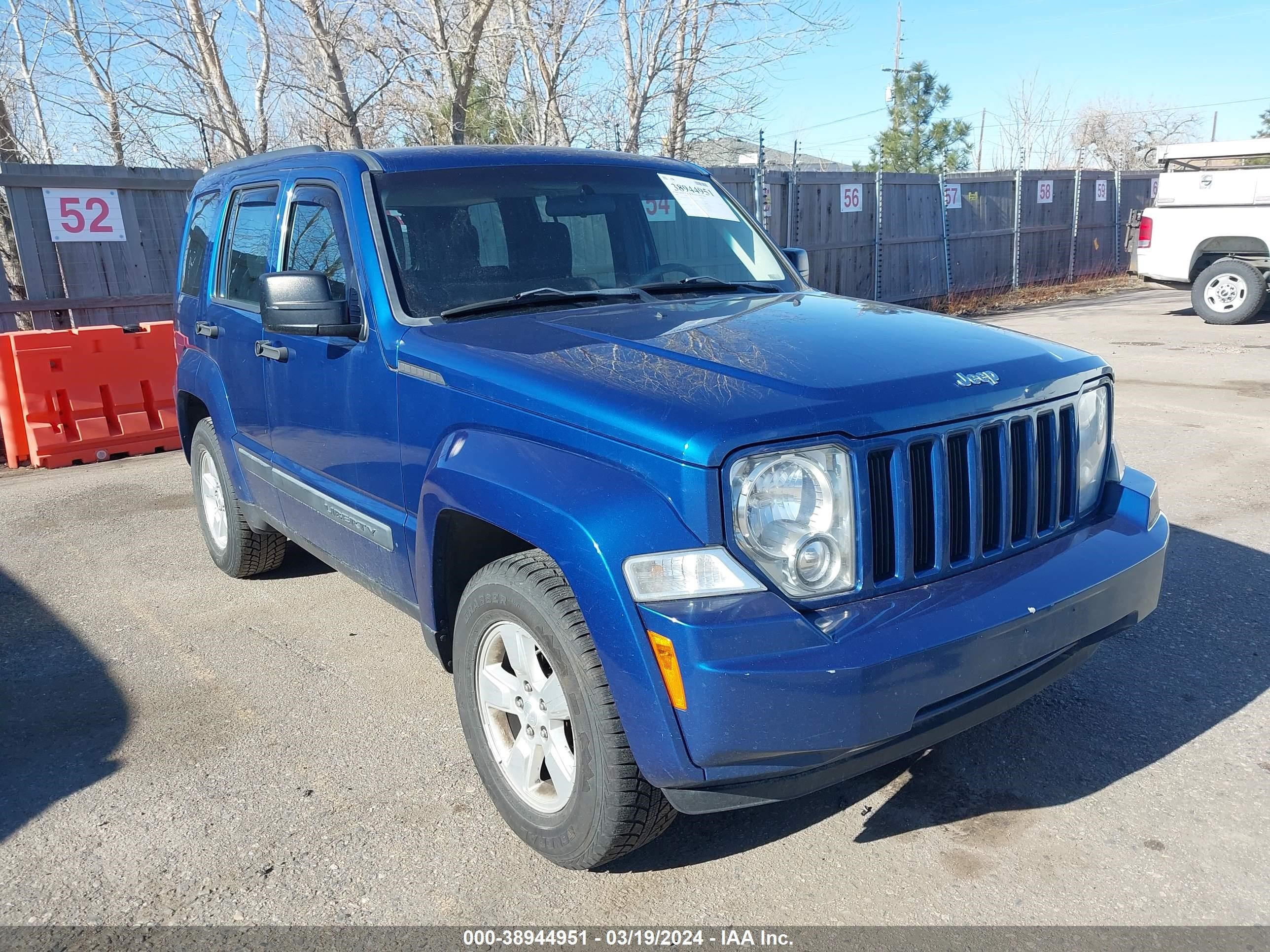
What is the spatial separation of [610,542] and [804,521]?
0.48 m

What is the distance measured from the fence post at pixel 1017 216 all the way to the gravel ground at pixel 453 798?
617 inches

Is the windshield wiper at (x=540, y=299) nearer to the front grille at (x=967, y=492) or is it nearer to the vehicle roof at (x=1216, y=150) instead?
the front grille at (x=967, y=492)

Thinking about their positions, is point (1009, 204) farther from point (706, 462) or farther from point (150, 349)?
point (706, 462)

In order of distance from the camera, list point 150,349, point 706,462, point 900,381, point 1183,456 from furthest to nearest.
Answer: point 150,349
point 1183,456
point 900,381
point 706,462

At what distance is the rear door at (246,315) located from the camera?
14.1 ft

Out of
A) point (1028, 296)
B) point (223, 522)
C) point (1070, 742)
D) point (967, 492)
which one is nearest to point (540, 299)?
point (967, 492)

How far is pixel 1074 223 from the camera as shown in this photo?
20.9 m

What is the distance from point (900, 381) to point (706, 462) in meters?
0.66

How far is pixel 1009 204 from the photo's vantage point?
63.6 ft

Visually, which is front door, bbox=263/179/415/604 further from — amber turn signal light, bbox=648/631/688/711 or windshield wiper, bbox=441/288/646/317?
amber turn signal light, bbox=648/631/688/711

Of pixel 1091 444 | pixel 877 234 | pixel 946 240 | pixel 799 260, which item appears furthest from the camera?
pixel 946 240

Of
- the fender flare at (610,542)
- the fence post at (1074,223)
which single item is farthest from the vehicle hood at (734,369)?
the fence post at (1074,223)

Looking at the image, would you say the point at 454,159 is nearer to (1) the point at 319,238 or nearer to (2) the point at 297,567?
(1) the point at 319,238

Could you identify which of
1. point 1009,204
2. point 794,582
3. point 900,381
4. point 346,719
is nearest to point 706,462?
point 794,582
